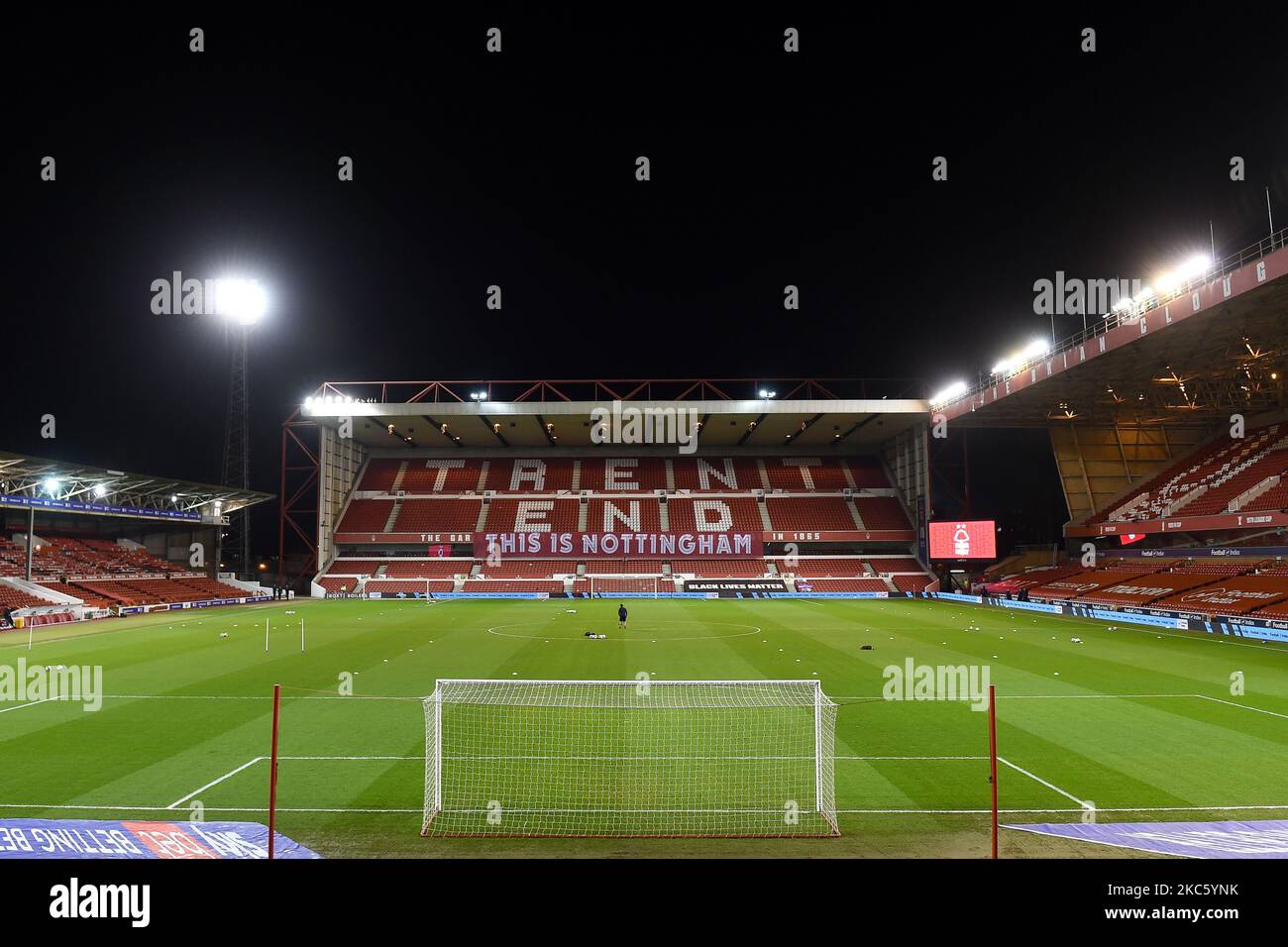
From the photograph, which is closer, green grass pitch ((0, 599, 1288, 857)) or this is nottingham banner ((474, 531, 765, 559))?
green grass pitch ((0, 599, 1288, 857))

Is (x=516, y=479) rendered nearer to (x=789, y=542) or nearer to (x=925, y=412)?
(x=789, y=542)

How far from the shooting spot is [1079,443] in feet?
137

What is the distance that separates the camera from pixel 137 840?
6223 mm

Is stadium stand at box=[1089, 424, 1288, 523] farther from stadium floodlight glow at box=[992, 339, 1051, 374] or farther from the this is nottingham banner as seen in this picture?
the this is nottingham banner

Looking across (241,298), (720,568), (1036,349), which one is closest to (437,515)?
(241,298)

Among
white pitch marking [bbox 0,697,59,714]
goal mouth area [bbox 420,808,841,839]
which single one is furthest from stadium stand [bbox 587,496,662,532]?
goal mouth area [bbox 420,808,841,839]

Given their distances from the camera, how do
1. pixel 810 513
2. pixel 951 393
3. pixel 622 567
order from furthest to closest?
pixel 810 513
pixel 622 567
pixel 951 393

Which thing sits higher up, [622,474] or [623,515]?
[622,474]

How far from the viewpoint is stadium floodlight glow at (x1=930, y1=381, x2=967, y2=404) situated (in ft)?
135

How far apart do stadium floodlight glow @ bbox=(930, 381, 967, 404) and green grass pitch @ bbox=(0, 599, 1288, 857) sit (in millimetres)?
20155

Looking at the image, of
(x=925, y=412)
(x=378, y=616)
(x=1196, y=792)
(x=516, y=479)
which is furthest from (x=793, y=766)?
(x=516, y=479)

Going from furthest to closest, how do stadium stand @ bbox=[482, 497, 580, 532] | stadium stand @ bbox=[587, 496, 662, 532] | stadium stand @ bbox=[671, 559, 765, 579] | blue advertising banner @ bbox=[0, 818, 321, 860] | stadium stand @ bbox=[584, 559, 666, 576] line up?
1. stadium stand @ bbox=[587, 496, 662, 532]
2. stadium stand @ bbox=[482, 497, 580, 532]
3. stadium stand @ bbox=[584, 559, 666, 576]
4. stadium stand @ bbox=[671, 559, 765, 579]
5. blue advertising banner @ bbox=[0, 818, 321, 860]

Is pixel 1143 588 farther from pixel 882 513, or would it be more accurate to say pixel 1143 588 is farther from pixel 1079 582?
pixel 882 513

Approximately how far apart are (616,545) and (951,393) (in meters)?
25.5
